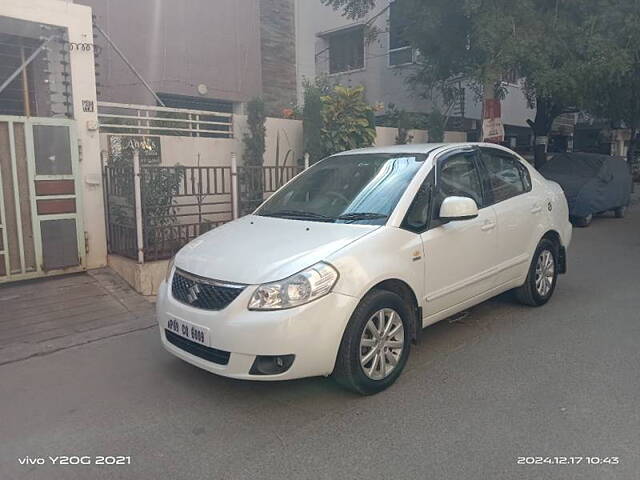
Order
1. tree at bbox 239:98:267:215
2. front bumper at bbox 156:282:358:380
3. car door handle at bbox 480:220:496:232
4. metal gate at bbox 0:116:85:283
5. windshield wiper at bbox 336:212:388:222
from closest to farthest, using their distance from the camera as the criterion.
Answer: front bumper at bbox 156:282:358:380, windshield wiper at bbox 336:212:388:222, car door handle at bbox 480:220:496:232, metal gate at bbox 0:116:85:283, tree at bbox 239:98:267:215

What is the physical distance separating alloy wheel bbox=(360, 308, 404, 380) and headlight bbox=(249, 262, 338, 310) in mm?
475

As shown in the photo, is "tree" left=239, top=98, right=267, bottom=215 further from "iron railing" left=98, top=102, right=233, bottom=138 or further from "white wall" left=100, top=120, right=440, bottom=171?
"iron railing" left=98, top=102, right=233, bottom=138

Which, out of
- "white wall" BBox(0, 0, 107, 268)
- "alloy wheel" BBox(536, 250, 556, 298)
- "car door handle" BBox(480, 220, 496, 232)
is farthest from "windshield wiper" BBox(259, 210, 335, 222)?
"white wall" BBox(0, 0, 107, 268)

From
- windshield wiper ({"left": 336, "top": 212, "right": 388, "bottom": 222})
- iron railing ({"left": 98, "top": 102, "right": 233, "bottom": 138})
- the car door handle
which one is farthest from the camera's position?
iron railing ({"left": 98, "top": 102, "right": 233, "bottom": 138})

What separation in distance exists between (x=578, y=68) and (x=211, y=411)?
375 inches

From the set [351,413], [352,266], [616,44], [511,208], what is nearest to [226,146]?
[511,208]

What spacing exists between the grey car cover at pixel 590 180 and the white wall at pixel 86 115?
9.53m

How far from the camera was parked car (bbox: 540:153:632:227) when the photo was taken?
39.1ft

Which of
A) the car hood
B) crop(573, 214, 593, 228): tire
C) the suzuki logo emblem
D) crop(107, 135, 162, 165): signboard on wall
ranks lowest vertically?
crop(573, 214, 593, 228): tire

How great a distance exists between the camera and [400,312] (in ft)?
12.6

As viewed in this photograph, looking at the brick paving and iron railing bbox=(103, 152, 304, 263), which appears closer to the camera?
the brick paving

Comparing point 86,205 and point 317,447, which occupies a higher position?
point 86,205

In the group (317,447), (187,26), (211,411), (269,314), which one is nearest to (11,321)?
(211,411)

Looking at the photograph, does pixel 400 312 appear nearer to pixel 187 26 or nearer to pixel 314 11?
pixel 187 26
